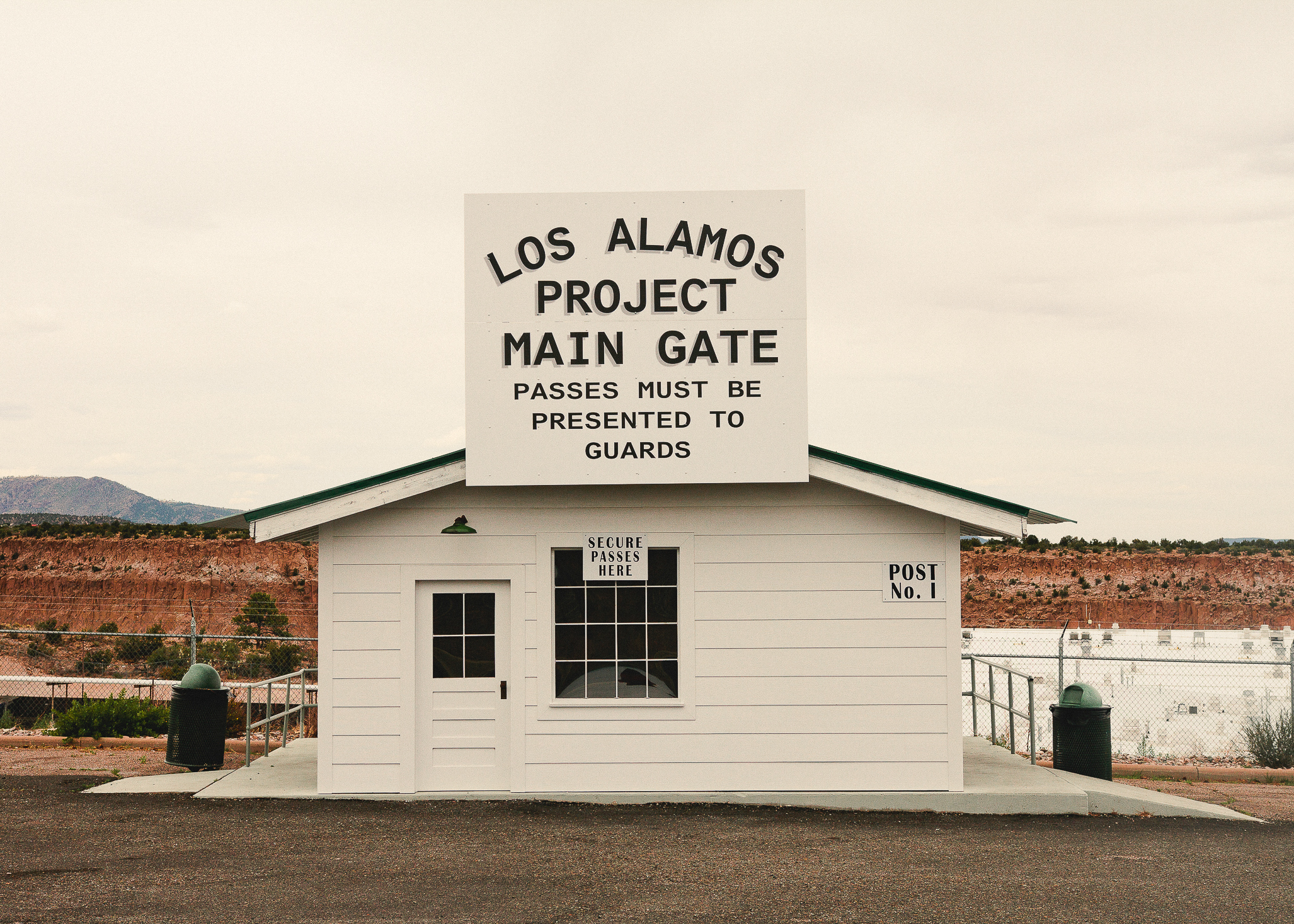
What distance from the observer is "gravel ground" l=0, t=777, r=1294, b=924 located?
690 cm

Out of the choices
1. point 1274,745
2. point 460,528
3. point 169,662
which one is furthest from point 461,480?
point 169,662

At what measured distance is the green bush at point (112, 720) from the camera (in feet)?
48.5

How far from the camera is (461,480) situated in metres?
10.1

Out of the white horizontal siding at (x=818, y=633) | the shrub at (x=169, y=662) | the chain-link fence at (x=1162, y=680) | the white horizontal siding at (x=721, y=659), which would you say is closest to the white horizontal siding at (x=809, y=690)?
the white horizontal siding at (x=721, y=659)

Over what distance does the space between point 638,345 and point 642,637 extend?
274cm

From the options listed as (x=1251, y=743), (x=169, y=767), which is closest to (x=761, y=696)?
(x=169, y=767)

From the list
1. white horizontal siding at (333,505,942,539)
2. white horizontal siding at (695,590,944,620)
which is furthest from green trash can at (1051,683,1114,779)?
white horizontal siding at (333,505,942,539)

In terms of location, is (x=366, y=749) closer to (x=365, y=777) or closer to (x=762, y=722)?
(x=365, y=777)

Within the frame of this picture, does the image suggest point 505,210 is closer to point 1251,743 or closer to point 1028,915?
point 1028,915

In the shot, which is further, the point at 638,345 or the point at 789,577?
the point at 789,577

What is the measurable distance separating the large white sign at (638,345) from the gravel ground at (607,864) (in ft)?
10.5

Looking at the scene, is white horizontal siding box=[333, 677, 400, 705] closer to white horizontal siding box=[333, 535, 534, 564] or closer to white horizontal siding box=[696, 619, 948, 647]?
white horizontal siding box=[333, 535, 534, 564]

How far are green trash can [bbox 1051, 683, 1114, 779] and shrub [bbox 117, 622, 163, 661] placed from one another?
89.1 feet

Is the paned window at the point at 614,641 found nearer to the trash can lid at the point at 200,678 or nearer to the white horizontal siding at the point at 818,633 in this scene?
the white horizontal siding at the point at 818,633
